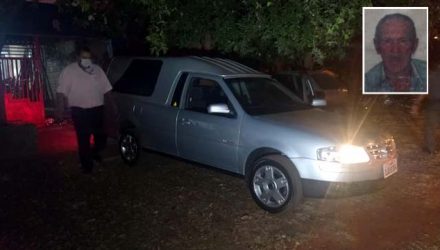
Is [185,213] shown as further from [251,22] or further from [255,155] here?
[251,22]

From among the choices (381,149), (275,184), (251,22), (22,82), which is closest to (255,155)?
(275,184)

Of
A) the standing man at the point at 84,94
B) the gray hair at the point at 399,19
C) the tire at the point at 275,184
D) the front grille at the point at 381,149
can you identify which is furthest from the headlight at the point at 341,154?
the standing man at the point at 84,94

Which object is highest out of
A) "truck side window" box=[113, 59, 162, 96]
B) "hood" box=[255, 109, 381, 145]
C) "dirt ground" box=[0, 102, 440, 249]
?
"truck side window" box=[113, 59, 162, 96]

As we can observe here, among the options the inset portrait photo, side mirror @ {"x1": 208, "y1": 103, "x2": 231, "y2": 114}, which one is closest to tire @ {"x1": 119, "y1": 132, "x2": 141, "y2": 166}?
side mirror @ {"x1": 208, "y1": 103, "x2": 231, "y2": 114}

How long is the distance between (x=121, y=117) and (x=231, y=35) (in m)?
2.17

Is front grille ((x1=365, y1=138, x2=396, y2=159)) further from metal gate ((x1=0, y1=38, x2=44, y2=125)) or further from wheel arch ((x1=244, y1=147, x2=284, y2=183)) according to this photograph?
metal gate ((x1=0, y1=38, x2=44, y2=125))

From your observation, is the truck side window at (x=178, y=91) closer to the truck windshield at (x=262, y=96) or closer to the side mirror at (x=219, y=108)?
the truck windshield at (x=262, y=96)

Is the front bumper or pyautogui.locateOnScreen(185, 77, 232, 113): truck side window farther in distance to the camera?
pyautogui.locateOnScreen(185, 77, 232, 113): truck side window

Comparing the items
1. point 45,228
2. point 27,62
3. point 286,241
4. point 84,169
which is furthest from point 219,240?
point 27,62

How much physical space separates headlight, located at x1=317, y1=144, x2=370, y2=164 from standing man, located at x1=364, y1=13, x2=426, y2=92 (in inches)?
54.7

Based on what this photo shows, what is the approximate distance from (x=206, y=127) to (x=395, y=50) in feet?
8.45

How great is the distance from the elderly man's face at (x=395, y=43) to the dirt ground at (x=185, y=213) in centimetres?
160

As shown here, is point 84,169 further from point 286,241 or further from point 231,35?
point 286,241

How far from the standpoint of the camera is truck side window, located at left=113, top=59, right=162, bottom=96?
793 cm
